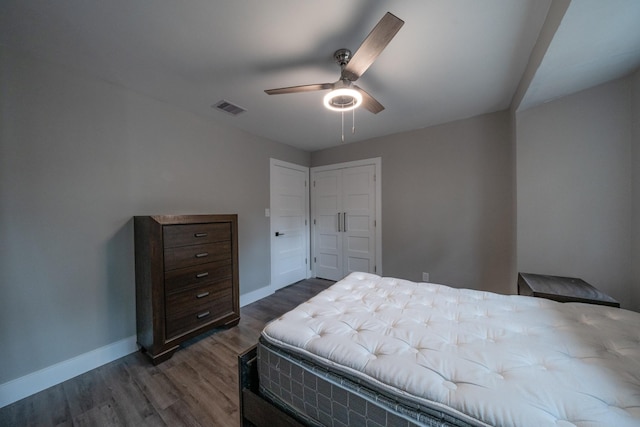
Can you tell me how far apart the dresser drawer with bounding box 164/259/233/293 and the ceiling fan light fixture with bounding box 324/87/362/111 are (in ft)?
5.97

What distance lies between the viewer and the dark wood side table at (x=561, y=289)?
1.47 m

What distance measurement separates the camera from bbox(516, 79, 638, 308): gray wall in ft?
5.48

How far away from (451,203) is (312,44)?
237cm

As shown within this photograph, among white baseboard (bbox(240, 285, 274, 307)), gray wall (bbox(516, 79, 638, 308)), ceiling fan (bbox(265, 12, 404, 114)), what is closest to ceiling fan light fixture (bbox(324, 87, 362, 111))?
ceiling fan (bbox(265, 12, 404, 114))

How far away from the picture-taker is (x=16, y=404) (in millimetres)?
1434

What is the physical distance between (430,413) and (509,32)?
2090 mm

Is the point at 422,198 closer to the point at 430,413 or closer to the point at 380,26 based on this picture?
the point at 380,26

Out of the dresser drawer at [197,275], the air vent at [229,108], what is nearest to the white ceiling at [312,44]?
the air vent at [229,108]

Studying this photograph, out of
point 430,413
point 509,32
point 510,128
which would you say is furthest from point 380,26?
point 510,128

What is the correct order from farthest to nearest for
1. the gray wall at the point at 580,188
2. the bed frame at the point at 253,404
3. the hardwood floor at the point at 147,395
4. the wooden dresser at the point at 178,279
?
the wooden dresser at the point at 178,279 → the gray wall at the point at 580,188 → the hardwood floor at the point at 147,395 → the bed frame at the point at 253,404

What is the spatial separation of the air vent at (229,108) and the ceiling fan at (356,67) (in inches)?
35.5

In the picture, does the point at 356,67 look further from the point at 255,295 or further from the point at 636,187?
the point at 255,295

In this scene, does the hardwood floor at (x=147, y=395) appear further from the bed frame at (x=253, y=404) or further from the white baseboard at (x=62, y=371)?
the bed frame at (x=253, y=404)

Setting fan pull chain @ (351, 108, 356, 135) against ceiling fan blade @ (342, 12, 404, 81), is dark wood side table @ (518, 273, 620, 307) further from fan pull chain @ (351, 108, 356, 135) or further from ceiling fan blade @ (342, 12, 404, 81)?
fan pull chain @ (351, 108, 356, 135)
